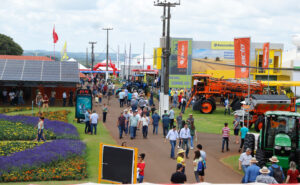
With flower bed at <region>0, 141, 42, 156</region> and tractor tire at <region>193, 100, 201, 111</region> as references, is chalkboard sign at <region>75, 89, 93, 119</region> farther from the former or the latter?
tractor tire at <region>193, 100, 201, 111</region>

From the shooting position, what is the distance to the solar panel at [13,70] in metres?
37.3

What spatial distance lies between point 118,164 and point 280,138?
6.13m

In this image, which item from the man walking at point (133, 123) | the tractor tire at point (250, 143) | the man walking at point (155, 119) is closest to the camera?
the tractor tire at point (250, 143)

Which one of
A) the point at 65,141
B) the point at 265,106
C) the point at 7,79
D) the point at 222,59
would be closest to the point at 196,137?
the point at 265,106

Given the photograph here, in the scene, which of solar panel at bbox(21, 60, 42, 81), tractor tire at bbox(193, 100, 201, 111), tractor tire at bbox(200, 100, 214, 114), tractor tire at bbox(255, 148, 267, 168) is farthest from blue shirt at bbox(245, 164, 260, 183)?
solar panel at bbox(21, 60, 42, 81)

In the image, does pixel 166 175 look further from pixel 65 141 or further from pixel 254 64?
pixel 254 64

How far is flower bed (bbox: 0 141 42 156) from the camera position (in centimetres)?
1802

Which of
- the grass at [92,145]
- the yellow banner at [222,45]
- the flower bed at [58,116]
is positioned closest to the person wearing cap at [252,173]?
the grass at [92,145]

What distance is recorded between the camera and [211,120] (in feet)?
103

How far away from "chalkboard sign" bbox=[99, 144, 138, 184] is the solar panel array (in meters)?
25.4

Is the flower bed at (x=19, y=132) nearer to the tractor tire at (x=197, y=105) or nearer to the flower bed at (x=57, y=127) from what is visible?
the flower bed at (x=57, y=127)

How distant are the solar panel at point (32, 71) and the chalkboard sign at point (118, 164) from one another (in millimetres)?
26196

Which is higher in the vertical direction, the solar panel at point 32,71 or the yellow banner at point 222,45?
the yellow banner at point 222,45

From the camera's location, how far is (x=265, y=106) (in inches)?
1024
